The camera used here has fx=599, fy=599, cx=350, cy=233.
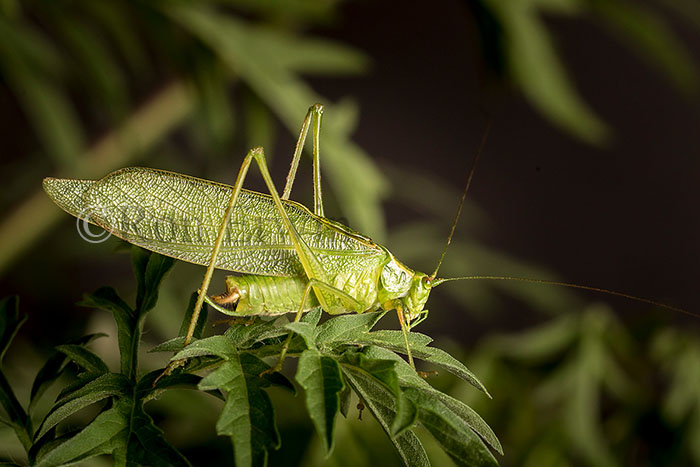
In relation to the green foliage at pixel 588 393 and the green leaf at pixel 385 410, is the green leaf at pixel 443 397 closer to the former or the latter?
the green leaf at pixel 385 410

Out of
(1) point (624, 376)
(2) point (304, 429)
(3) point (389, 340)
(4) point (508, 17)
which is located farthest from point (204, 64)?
(1) point (624, 376)

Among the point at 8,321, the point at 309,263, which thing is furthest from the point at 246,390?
the point at 309,263

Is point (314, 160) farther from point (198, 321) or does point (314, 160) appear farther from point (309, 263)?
point (198, 321)

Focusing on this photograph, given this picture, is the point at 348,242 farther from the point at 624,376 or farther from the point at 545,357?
the point at 624,376

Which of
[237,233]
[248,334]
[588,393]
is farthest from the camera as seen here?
[588,393]

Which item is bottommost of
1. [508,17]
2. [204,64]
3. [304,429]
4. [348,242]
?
[304,429]

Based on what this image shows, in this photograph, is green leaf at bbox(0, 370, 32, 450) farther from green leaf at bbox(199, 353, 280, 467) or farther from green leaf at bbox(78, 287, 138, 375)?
green leaf at bbox(199, 353, 280, 467)

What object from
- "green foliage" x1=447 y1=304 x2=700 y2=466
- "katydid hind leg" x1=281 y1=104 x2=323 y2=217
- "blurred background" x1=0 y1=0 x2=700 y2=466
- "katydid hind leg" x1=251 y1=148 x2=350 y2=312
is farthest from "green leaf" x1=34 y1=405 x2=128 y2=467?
"green foliage" x1=447 y1=304 x2=700 y2=466
